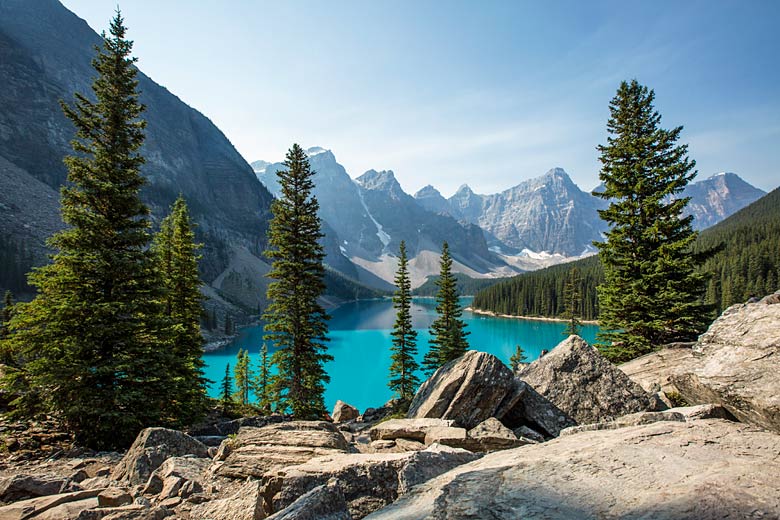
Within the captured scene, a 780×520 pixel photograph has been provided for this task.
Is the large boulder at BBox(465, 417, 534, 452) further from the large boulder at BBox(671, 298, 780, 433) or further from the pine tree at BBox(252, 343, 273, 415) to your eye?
the pine tree at BBox(252, 343, 273, 415)

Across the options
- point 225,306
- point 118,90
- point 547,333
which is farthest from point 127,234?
point 225,306

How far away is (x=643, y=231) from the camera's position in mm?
16688

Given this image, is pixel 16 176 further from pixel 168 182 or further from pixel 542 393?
pixel 542 393

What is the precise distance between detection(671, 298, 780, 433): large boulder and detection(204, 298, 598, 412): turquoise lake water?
31.5m

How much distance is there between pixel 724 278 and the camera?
9425 centimetres

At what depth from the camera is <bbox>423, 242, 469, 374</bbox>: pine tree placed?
3397 cm

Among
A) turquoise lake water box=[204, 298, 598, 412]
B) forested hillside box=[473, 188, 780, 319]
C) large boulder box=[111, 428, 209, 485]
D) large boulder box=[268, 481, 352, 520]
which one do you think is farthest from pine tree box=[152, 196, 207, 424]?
forested hillside box=[473, 188, 780, 319]

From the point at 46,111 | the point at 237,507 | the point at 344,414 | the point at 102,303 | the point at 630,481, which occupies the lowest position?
the point at 344,414

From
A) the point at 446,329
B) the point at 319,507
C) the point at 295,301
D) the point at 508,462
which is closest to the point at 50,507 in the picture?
the point at 319,507

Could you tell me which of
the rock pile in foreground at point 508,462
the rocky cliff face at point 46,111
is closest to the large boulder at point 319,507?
the rock pile in foreground at point 508,462

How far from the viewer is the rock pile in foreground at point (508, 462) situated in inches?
133

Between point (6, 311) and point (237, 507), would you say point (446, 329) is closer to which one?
point (237, 507)

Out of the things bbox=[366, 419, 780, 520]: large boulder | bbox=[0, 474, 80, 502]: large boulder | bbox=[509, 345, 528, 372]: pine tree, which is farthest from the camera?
bbox=[509, 345, 528, 372]: pine tree

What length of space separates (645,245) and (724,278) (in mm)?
110909
